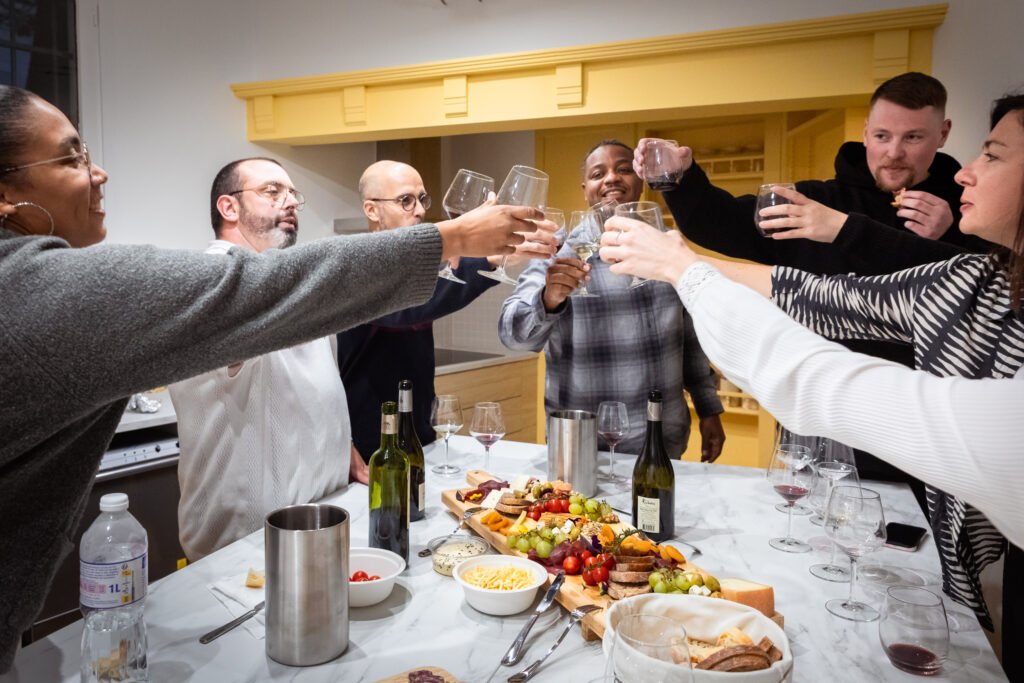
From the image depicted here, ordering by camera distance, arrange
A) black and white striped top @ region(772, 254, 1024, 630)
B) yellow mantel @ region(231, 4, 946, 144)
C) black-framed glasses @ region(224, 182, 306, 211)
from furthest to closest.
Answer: yellow mantel @ region(231, 4, 946, 144), black-framed glasses @ region(224, 182, 306, 211), black and white striped top @ region(772, 254, 1024, 630)

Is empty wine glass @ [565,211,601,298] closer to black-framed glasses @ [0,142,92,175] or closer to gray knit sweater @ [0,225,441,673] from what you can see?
gray knit sweater @ [0,225,441,673]

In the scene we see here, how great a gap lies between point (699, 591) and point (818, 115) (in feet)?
15.0

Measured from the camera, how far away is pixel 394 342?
2.58 m

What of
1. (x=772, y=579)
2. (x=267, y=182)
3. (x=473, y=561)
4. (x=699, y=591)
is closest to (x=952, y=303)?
(x=772, y=579)

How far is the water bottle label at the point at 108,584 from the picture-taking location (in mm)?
1078

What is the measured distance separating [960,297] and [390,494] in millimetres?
1267

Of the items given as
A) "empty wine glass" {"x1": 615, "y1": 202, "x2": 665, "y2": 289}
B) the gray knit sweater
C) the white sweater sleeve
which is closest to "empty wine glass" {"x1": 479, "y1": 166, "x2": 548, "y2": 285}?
"empty wine glass" {"x1": 615, "y1": 202, "x2": 665, "y2": 289}

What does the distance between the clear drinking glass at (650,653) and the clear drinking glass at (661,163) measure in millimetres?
1315

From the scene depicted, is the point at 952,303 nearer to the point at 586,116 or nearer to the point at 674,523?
the point at 674,523

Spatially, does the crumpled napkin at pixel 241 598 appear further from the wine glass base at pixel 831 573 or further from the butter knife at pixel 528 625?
the wine glass base at pixel 831 573

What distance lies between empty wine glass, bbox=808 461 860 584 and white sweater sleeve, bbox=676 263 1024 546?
48 centimetres

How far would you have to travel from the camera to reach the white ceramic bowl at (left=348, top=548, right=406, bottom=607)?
4.10 ft

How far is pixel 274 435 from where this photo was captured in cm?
181

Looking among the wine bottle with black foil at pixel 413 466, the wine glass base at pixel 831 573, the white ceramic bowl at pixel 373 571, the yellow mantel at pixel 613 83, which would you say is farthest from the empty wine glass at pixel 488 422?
A: the yellow mantel at pixel 613 83
